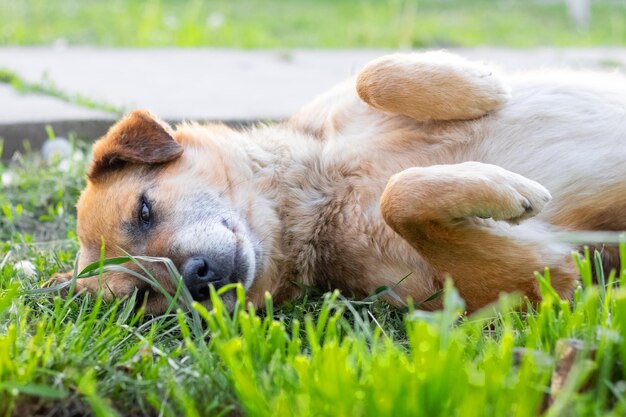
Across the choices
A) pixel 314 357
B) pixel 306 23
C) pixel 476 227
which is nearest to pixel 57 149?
pixel 476 227

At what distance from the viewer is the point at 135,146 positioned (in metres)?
3.30

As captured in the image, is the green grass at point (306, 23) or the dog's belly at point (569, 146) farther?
the green grass at point (306, 23)

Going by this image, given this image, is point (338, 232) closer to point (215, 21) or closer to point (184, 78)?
point (184, 78)

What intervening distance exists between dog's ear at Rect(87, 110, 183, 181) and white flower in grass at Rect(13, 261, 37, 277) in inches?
16.1

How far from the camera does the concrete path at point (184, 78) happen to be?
217 inches

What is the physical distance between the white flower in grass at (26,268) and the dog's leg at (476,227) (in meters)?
1.41

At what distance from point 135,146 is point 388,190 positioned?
1058 mm

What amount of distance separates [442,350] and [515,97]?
5.29 ft

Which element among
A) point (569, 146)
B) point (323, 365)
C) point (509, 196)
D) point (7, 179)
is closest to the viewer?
point (323, 365)

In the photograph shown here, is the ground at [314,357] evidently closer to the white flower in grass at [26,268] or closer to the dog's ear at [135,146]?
the white flower in grass at [26,268]

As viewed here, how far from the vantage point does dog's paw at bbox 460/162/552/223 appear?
8.72ft

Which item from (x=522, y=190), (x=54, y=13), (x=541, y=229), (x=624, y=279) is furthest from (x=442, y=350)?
(x=54, y=13)

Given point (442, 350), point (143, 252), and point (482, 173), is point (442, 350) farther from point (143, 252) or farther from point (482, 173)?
point (143, 252)

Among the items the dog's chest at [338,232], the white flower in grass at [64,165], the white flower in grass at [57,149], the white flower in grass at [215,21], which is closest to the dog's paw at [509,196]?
the dog's chest at [338,232]
